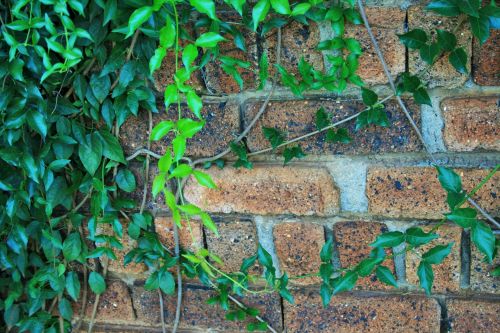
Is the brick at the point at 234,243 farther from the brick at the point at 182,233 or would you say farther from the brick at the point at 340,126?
the brick at the point at 340,126

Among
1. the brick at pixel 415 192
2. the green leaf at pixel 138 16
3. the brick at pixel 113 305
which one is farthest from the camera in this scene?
the brick at pixel 113 305

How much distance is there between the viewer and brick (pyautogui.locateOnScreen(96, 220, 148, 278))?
3.67ft

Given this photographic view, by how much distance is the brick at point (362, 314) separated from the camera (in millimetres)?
1032

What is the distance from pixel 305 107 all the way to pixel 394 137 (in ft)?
0.48

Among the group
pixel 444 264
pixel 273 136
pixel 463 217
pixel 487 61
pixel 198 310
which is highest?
pixel 487 61

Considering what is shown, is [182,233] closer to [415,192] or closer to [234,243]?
[234,243]

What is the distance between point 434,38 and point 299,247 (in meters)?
0.40

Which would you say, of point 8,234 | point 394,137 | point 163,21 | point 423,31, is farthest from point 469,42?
point 8,234

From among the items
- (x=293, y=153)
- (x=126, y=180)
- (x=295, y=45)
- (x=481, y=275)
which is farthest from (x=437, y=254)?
(x=126, y=180)

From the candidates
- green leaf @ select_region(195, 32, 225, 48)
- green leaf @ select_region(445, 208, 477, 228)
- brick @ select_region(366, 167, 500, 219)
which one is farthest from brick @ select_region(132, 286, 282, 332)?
green leaf @ select_region(195, 32, 225, 48)

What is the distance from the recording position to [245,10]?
3.06 feet

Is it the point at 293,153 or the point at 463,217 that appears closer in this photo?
the point at 463,217

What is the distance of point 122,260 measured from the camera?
1.13m

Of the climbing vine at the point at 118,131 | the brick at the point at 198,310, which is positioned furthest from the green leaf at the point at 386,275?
the brick at the point at 198,310
